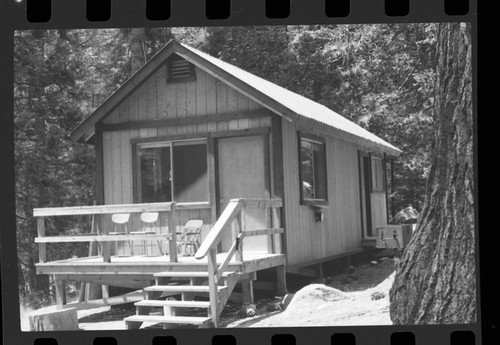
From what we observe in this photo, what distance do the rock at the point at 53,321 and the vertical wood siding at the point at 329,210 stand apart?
3.93 meters

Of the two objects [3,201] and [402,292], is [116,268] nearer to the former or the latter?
[3,201]

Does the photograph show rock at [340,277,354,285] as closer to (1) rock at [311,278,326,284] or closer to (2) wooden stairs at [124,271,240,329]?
(1) rock at [311,278,326,284]

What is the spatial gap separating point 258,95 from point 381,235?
2.61 m

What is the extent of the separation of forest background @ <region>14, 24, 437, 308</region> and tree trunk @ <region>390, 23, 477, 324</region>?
108 centimetres

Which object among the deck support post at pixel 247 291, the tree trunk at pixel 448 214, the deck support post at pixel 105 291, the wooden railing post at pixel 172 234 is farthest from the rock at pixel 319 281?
→ the tree trunk at pixel 448 214

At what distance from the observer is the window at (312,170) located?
10531 mm

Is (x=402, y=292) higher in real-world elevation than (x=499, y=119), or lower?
lower

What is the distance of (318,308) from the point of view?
7.95m

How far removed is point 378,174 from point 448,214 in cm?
844

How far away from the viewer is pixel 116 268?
948 cm

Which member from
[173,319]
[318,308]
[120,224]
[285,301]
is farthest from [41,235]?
[318,308]

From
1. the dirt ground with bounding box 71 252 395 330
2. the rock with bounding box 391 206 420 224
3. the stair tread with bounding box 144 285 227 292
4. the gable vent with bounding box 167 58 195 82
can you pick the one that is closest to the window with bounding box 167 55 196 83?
the gable vent with bounding box 167 58 195 82

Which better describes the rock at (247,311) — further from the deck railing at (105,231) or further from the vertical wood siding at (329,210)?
the vertical wood siding at (329,210)

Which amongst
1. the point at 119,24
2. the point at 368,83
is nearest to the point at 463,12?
the point at 119,24
